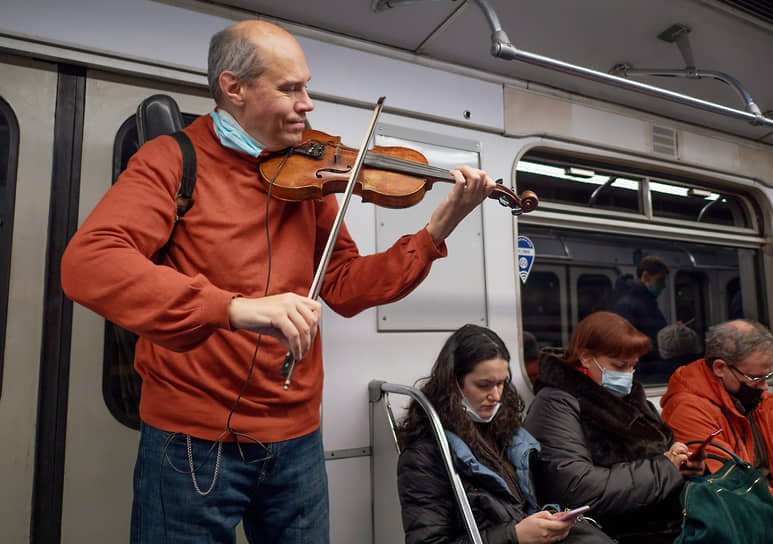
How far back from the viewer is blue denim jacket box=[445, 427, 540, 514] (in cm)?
199

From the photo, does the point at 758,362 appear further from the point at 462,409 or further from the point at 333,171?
the point at 333,171

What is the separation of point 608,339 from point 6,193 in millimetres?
2809

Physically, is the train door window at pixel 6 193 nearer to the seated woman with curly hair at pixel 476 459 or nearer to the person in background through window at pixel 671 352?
the seated woman with curly hair at pixel 476 459

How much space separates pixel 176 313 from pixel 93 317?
5.21ft

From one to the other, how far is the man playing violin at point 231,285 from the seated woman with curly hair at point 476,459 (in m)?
0.74

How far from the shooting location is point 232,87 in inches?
50.4

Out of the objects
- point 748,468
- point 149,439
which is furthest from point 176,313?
point 748,468

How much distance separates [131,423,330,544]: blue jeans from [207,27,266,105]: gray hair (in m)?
0.85

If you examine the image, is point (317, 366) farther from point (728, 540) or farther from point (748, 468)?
point (748, 468)

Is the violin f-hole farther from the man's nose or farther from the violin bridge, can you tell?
the man's nose

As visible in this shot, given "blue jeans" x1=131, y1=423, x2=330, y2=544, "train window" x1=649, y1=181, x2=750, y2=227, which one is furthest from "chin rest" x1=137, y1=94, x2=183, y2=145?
"train window" x1=649, y1=181, x2=750, y2=227

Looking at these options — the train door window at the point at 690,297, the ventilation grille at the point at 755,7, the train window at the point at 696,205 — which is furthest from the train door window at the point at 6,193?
the train door window at the point at 690,297

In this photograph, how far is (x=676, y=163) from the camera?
4176 millimetres

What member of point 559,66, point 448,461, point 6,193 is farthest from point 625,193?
point 6,193
